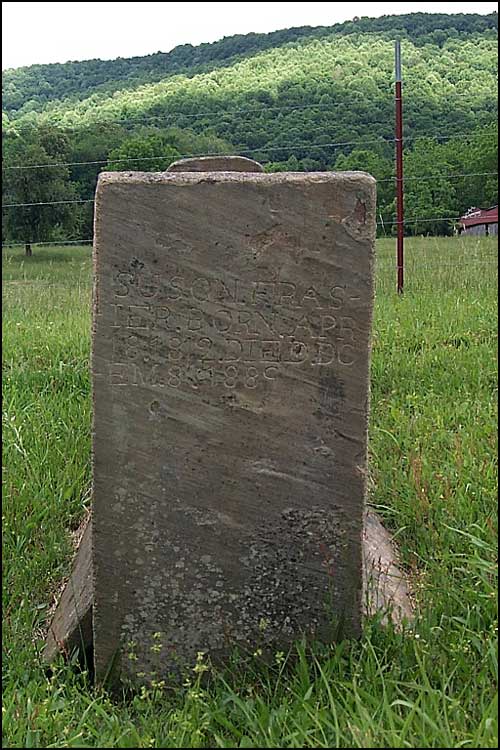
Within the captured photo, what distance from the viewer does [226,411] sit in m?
2.35

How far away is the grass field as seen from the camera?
1.98m

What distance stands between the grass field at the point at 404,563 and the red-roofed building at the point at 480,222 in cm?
410

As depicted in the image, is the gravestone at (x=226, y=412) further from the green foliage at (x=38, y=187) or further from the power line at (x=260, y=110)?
the green foliage at (x=38, y=187)

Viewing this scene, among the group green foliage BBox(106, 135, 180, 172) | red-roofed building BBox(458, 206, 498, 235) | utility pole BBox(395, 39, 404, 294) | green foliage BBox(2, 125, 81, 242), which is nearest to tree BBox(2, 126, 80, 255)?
green foliage BBox(2, 125, 81, 242)

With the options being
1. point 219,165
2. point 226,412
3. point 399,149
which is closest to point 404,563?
point 226,412

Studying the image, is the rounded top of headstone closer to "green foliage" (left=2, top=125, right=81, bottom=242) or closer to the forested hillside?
the forested hillside

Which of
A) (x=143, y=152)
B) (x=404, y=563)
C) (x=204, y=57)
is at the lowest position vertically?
(x=404, y=563)

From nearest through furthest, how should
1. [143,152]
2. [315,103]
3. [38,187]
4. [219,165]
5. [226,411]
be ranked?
[226,411], [219,165], [315,103], [143,152], [38,187]

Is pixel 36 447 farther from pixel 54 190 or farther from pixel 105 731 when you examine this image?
pixel 54 190

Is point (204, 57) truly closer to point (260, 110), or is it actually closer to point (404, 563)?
point (260, 110)

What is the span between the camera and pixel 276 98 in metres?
9.16

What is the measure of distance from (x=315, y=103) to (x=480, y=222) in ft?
7.80

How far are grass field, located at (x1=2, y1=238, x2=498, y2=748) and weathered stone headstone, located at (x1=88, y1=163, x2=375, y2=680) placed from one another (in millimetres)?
185

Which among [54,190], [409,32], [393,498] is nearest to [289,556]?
[393,498]
